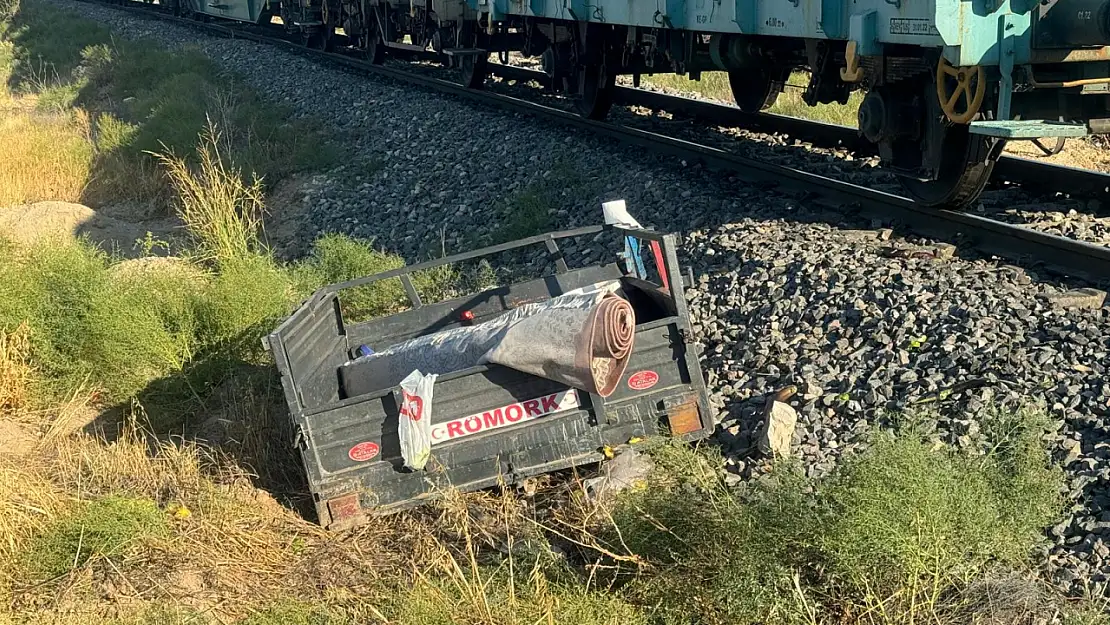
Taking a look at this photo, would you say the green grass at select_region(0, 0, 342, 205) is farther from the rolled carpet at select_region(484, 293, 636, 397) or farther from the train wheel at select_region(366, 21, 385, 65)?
the rolled carpet at select_region(484, 293, 636, 397)

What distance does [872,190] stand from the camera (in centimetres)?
752

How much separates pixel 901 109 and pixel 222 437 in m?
5.28

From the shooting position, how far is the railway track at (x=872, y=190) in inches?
230

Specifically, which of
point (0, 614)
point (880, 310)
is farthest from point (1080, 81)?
point (0, 614)

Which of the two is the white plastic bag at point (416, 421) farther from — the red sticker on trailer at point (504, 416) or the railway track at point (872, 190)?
the railway track at point (872, 190)

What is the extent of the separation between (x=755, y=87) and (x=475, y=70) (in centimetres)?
567

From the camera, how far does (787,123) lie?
34.6 ft

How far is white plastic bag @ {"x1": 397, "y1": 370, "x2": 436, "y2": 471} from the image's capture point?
4.64 metres

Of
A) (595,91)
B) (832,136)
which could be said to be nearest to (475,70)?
(595,91)

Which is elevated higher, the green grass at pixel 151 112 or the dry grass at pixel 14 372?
the green grass at pixel 151 112

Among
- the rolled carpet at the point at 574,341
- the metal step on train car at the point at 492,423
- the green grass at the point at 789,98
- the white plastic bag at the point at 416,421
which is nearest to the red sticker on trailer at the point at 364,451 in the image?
the metal step on train car at the point at 492,423

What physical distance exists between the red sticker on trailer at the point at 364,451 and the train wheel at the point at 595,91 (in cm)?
828

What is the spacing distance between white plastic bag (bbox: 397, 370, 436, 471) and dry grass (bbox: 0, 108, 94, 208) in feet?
34.8

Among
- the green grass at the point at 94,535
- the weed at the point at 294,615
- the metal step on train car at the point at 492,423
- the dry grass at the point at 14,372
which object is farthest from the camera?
the dry grass at the point at 14,372
